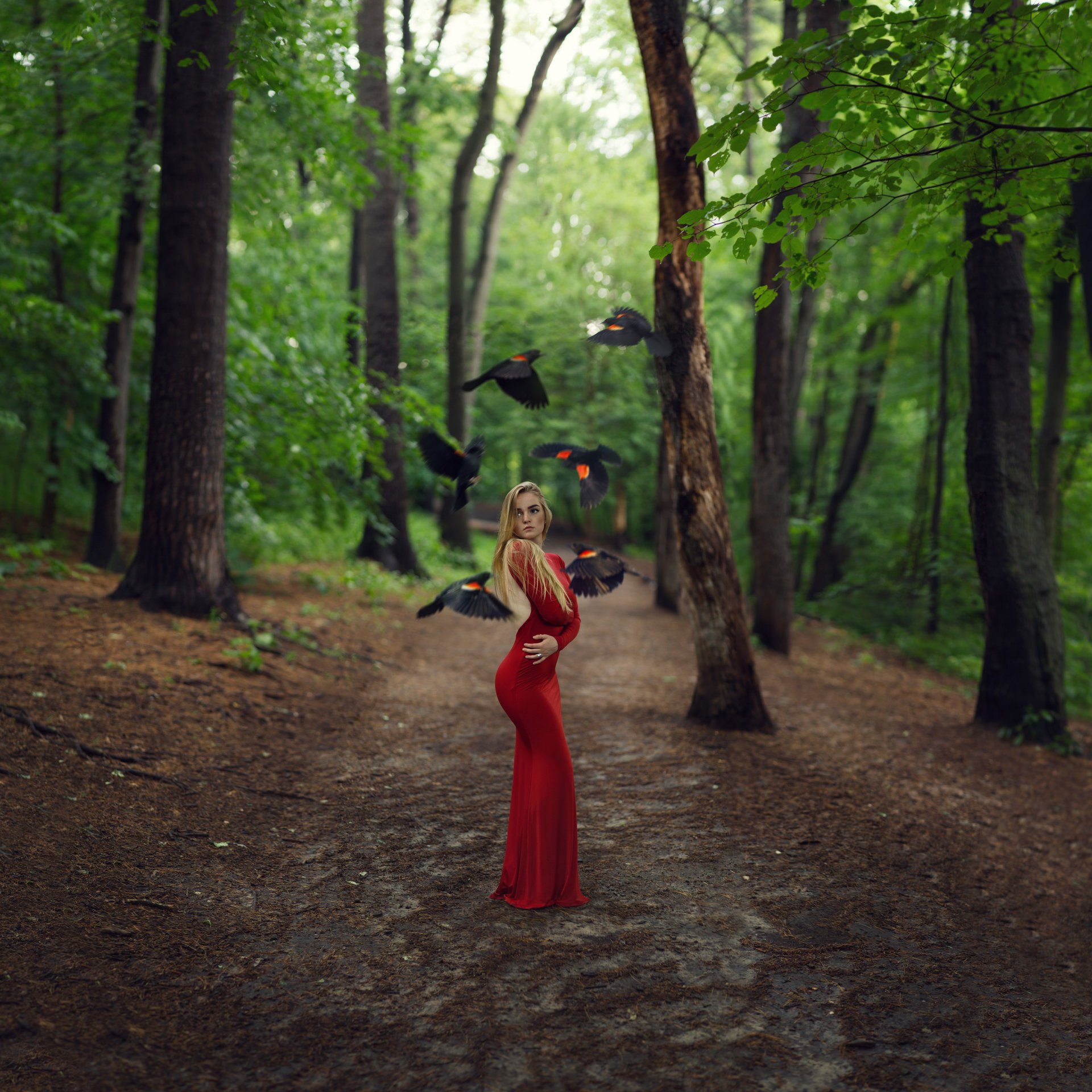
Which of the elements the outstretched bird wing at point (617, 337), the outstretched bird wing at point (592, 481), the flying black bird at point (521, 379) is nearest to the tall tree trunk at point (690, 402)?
the outstretched bird wing at point (617, 337)

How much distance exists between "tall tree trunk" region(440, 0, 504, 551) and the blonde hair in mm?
11892

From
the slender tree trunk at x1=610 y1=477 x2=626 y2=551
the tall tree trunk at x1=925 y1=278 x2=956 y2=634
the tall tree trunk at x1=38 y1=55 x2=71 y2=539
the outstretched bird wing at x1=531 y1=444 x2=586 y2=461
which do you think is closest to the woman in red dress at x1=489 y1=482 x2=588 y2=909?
the outstretched bird wing at x1=531 y1=444 x2=586 y2=461

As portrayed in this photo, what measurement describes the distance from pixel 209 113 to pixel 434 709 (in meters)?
5.82

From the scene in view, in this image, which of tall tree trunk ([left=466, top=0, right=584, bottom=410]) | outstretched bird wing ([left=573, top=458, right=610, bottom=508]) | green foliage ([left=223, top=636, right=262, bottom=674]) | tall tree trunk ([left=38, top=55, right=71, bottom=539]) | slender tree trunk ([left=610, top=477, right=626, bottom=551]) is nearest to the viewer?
outstretched bird wing ([left=573, top=458, right=610, bottom=508])

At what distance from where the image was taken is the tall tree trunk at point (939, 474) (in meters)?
12.5

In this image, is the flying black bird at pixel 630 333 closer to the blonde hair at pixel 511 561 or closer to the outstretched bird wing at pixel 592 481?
the outstretched bird wing at pixel 592 481

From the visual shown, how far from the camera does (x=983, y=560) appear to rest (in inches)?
313

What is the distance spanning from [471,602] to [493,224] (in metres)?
15.5

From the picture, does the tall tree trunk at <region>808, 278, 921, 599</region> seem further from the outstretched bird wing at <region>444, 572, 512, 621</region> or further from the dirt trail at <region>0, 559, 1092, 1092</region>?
the outstretched bird wing at <region>444, 572, 512, 621</region>

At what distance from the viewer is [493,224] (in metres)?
17.6

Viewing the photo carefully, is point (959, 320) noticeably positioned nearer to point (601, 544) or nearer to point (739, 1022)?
point (739, 1022)

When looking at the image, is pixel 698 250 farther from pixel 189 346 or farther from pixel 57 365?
pixel 57 365

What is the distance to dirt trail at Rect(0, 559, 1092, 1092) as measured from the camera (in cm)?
280

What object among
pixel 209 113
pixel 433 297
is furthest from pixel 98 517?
pixel 433 297
